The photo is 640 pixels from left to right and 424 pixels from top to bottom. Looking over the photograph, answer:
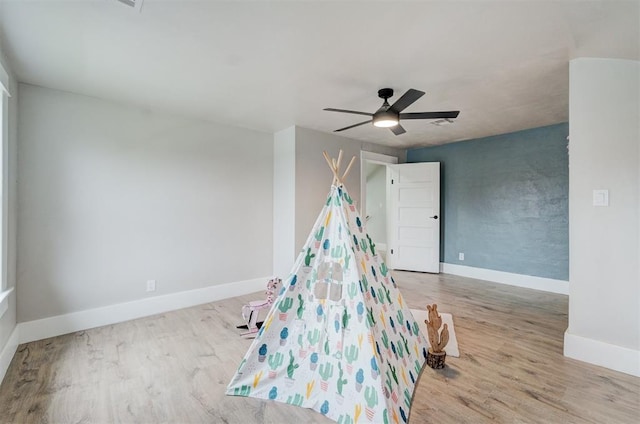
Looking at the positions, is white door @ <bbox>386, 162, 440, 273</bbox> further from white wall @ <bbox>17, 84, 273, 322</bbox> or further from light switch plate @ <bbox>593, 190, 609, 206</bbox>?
light switch plate @ <bbox>593, 190, 609, 206</bbox>

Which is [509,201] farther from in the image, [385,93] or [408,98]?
[408,98]

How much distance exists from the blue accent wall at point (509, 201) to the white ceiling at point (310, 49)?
1331mm

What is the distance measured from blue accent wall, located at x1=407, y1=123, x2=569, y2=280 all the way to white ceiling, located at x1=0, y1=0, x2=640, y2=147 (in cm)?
133

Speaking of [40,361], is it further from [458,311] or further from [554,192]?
[554,192]

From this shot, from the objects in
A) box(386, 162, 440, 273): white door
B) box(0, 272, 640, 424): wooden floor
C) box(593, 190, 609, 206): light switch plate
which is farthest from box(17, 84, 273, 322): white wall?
box(593, 190, 609, 206): light switch plate

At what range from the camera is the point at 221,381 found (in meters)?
2.09

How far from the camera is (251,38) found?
1982 millimetres

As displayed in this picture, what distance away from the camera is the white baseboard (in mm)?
4176

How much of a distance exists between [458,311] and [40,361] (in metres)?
3.98

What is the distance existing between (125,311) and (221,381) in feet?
5.92

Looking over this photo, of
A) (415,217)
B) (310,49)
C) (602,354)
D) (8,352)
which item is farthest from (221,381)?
(415,217)

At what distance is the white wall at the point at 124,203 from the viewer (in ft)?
9.07

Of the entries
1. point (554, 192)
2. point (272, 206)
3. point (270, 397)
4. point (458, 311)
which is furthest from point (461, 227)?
point (270, 397)

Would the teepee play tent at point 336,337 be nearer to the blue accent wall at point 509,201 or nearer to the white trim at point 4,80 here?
the white trim at point 4,80
